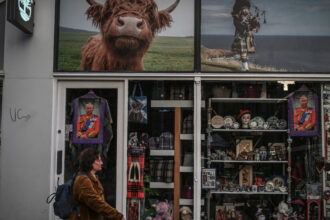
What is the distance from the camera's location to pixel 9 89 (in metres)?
6.06

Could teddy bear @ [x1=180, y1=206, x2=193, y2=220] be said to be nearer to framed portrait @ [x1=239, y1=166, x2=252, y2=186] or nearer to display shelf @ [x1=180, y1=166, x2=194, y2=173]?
display shelf @ [x1=180, y1=166, x2=194, y2=173]

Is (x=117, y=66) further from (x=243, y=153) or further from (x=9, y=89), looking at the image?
(x=243, y=153)

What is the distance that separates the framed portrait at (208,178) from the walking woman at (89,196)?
2.51 m

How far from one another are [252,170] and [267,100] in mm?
1305

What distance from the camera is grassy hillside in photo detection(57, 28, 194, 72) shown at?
6.07 metres

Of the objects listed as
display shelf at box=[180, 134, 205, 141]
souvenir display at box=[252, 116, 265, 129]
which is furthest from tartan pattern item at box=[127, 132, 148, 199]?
souvenir display at box=[252, 116, 265, 129]

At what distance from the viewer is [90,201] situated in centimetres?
378

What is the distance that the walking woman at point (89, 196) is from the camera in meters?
3.77

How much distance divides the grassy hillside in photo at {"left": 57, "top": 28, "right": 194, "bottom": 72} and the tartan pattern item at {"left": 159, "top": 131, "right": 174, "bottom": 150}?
1168mm

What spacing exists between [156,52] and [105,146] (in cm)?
190

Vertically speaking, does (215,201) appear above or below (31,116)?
below

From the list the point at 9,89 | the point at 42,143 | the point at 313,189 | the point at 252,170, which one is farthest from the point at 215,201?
the point at 9,89

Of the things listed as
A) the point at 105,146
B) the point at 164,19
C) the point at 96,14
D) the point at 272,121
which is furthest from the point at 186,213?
the point at 96,14

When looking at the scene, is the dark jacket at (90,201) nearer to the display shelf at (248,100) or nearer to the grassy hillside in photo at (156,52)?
the grassy hillside in photo at (156,52)
